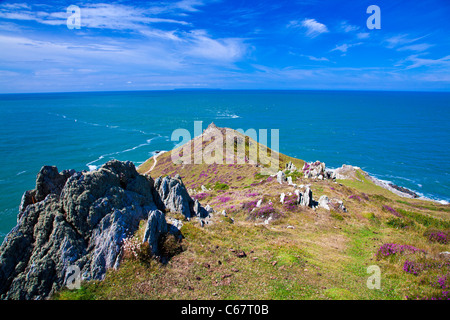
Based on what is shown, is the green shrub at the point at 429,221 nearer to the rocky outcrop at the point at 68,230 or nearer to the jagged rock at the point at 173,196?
the jagged rock at the point at 173,196

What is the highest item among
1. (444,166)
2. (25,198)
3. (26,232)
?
(25,198)

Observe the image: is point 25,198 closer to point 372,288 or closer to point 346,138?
point 372,288

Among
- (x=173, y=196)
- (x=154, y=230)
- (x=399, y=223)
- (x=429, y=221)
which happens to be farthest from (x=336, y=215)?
(x=154, y=230)

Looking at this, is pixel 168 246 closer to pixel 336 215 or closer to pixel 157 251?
pixel 157 251

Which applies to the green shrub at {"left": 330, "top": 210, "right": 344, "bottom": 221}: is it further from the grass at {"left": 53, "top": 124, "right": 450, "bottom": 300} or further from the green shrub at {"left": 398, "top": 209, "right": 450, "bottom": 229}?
the green shrub at {"left": 398, "top": 209, "right": 450, "bottom": 229}

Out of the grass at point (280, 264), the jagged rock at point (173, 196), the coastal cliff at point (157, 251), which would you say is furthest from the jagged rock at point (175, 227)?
the jagged rock at point (173, 196)
